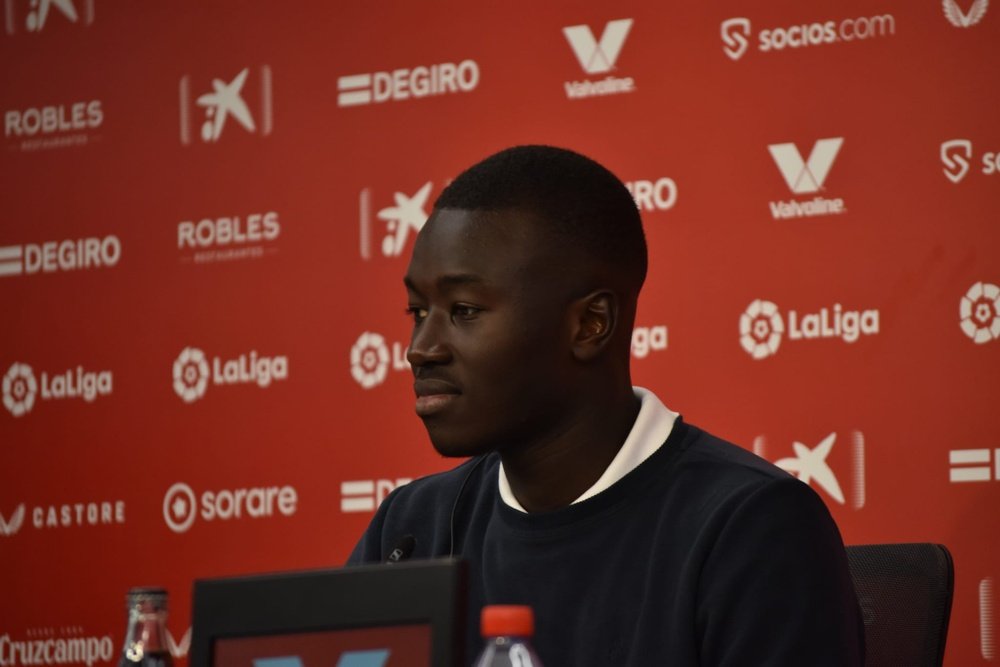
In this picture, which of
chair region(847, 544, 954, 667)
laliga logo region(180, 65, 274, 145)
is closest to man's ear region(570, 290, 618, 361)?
chair region(847, 544, 954, 667)

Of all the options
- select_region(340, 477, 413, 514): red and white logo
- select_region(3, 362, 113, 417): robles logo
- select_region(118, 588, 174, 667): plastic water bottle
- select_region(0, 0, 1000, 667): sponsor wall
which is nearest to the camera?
select_region(118, 588, 174, 667): plastic water bottle

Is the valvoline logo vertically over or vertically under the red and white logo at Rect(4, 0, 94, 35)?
under

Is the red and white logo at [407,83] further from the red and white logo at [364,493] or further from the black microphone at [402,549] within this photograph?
the black microphone at [402,549]

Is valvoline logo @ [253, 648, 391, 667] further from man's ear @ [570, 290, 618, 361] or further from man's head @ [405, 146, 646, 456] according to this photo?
man's ear @ [570, 290, 618, 361]

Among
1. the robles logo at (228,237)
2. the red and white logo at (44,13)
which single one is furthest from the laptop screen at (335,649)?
the red and white logo at (44,13)

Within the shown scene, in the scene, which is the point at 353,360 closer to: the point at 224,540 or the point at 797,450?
the point at 224,540

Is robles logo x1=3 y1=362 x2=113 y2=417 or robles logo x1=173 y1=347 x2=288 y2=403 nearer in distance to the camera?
robles logo x1=173 y1=347 x2=288 y2=403

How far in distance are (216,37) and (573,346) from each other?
7.00ft

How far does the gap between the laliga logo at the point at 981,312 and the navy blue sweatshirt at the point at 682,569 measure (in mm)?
1194

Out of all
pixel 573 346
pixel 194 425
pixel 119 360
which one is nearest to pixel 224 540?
pixel 194 425

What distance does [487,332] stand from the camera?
162cm

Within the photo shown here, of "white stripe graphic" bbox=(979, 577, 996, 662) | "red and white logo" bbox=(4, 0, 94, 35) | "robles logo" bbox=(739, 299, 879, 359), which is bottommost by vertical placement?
"white stripe graphic" bbox=(979, 577, 996, 662)

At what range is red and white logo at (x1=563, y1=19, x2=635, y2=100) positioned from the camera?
10.2 feet

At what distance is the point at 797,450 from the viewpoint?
2.82m
